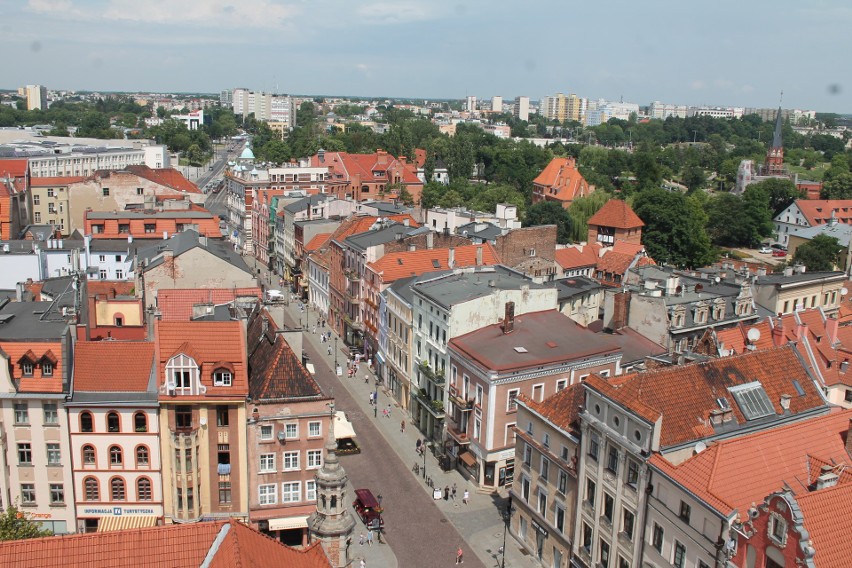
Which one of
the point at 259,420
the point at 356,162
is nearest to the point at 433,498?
the point at 259,420

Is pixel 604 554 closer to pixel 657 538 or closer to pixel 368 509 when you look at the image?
pixel 657 538

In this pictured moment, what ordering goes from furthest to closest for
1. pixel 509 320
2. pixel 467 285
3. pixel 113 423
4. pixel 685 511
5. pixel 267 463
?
pixel 467 285, pixel 509 320, pixel 267 463, pixel 113 423, pixel 685 511

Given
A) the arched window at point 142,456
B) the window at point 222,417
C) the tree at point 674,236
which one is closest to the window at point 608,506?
the window at point 222,417

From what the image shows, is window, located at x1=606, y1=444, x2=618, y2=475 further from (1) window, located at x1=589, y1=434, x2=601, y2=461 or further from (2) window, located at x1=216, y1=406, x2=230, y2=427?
(2) window, located at x1=216, y1=406, x2=230, y2=427

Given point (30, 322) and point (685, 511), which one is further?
point (30, 322)

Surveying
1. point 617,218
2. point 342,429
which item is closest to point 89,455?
point 342,429

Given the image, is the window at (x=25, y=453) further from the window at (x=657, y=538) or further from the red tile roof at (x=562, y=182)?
the red tile roof at (x=562, y=182)

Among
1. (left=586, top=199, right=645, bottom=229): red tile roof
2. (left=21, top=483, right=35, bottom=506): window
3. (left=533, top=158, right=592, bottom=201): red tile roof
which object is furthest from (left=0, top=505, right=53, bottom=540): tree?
(left=533, top=158, right=592, bottom=201): red tile roof
